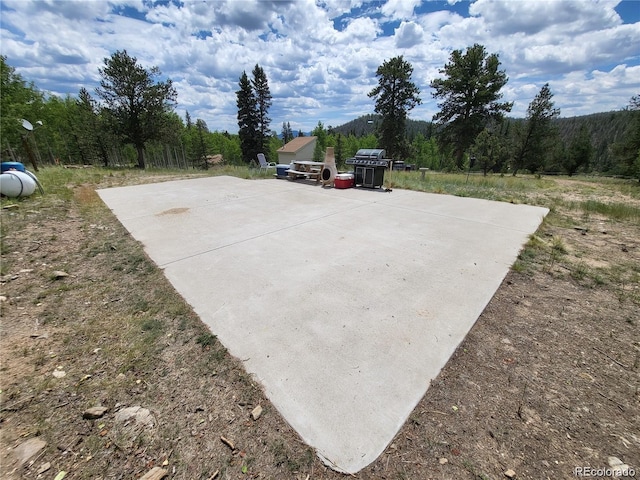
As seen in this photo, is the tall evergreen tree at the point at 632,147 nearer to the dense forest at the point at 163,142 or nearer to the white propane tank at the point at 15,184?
the dense forest at the point at 163,142

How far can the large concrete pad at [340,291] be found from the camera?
5.98 ft

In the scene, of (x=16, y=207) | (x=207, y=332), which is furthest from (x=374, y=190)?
(x=16, y=207)

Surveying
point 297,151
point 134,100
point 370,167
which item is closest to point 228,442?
point 370,167

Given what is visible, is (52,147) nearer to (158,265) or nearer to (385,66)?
(385,66)

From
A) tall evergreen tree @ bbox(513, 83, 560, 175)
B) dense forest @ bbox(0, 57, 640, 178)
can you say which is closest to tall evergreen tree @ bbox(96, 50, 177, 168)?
dense forest @ bbox(0, 57, 640, 178)

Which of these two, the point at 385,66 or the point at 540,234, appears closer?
the point at 540,234

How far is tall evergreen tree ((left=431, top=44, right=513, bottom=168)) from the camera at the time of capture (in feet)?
71.6

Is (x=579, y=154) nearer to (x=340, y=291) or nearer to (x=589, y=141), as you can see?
(x=589, y=141)

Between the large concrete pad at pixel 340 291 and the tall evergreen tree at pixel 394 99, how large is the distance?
20644 mm

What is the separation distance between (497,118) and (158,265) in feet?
90.7

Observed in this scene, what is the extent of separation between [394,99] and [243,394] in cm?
2748

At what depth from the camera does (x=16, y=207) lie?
6098 mm

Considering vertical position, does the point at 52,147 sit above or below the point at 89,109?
below

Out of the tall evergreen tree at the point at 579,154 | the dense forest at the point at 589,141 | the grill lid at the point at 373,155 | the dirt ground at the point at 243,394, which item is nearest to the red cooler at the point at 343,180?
the grill lid at the point at 373,155
